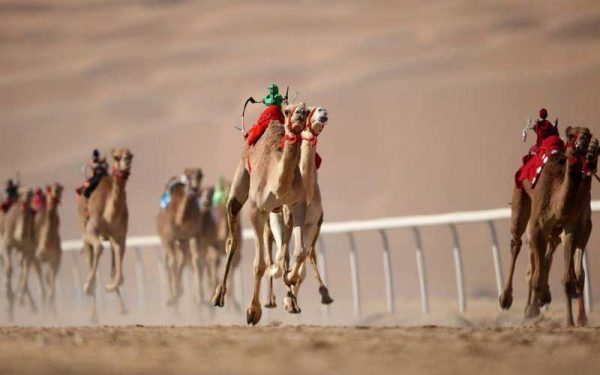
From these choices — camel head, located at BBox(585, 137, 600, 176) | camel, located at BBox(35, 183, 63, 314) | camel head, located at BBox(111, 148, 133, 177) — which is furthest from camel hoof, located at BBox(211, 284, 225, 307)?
camel, located at BBox(35, 183, 63, 314)

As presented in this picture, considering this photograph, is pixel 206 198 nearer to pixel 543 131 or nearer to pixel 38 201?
pixel 38 201

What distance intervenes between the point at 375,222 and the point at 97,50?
5795 cm

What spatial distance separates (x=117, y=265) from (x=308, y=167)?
219 inches

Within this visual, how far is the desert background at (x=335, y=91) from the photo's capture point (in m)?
51.4

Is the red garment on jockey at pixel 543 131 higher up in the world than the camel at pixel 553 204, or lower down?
higher up

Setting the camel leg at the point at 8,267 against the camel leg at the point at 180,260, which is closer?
the camel leg at the point at 180,260

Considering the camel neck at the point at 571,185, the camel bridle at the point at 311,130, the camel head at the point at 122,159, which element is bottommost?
the camel neck at the point at 571,185

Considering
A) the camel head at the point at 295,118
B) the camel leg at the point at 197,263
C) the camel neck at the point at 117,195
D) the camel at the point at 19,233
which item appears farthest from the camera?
the camel at the point at 19,233

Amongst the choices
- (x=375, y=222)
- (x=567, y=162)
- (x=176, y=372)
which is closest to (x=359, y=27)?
(x=375, y=222)

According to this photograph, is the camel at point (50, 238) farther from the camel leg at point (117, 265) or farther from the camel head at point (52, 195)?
the camel leg at point (117, 265)

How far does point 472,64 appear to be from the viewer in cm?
6469

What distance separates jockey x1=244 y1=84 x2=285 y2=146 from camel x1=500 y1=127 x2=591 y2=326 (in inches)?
94.8

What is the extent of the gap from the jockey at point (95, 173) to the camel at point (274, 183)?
627 centimetres

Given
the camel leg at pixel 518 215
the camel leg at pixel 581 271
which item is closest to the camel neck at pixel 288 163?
the camel leg at pixel 581 271
